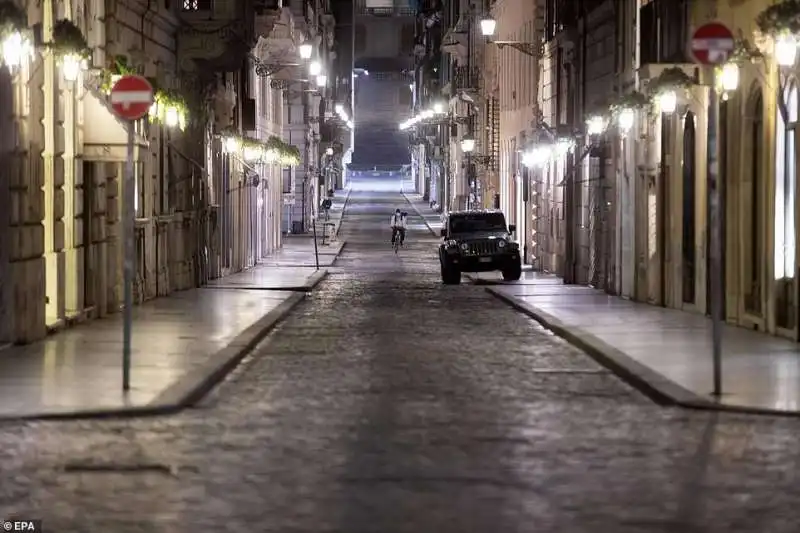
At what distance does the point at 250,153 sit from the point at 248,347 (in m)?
23.8

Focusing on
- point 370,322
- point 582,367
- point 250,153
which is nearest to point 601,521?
point 582,367

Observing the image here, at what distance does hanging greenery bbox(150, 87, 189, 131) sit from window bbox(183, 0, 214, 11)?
3.03 metres

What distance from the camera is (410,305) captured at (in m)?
30.3

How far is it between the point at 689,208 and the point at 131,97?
569 inches

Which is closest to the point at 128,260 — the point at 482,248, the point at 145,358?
the point at 145,358

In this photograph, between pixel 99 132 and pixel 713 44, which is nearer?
pixel 713 44

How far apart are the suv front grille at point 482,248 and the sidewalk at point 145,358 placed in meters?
8.59

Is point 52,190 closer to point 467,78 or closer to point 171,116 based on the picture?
point 171,116

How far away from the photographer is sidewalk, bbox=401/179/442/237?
8100cm

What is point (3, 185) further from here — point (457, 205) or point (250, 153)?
point (457, 205)

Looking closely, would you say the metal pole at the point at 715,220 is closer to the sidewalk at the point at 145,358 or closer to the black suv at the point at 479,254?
the sidewalk at the point at 145,358

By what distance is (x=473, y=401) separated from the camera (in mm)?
15281

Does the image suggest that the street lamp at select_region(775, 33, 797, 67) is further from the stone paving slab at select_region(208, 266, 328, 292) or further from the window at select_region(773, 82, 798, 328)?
the stone paving slab at select_region(208, 266, 328, 292)

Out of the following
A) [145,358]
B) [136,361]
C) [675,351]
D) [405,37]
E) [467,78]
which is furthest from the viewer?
[405,37]
